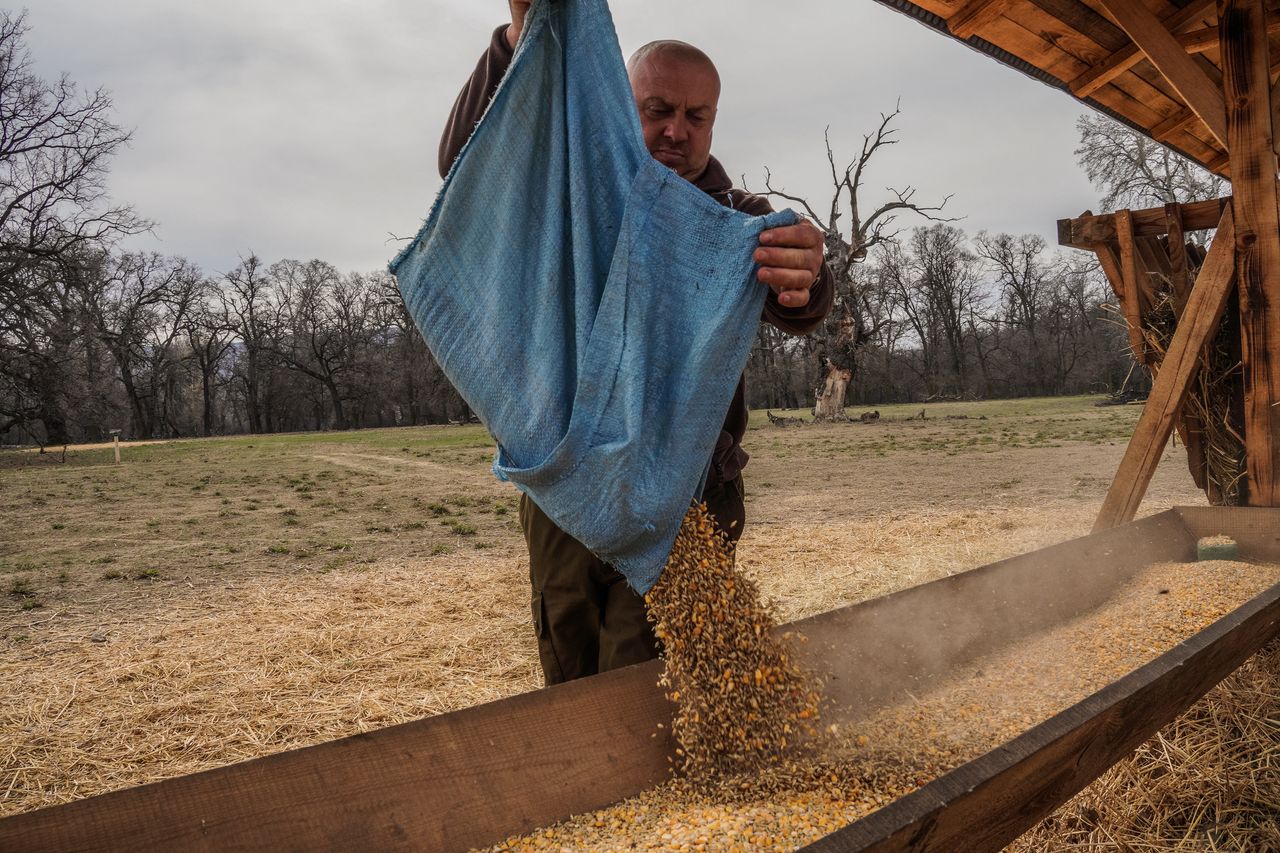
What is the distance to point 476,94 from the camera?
5.29ft

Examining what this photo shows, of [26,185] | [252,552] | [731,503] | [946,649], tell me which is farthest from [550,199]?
[26,185]

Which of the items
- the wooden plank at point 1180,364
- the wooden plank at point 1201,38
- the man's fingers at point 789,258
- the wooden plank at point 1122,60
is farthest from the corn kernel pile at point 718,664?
the wooden plank at point 1201,38

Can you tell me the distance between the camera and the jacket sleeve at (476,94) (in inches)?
62.8

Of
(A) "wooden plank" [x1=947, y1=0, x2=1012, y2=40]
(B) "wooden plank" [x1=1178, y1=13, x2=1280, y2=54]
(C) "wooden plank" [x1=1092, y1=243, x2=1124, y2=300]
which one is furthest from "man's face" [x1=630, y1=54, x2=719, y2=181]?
(B) "wooden plank" [x1=1178, y1=13, x2=1280, y2=54]

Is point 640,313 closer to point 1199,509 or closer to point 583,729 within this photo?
point 583,729

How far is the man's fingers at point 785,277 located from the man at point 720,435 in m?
0.08

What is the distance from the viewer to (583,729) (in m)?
1.72

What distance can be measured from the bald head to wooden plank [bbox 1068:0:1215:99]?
9.96 feet

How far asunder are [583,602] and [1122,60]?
157 inches

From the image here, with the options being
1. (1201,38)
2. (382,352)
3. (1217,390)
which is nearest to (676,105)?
(1217,390)

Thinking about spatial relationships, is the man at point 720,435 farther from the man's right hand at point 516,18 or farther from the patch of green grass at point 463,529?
the patch of green grass at point 463,529

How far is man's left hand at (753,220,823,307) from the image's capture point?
4.86 ft

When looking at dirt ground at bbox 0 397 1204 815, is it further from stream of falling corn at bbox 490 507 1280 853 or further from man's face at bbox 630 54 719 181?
man's face at bbox 630 54 719 181

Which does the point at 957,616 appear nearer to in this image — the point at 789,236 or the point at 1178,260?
the point at 789,236
